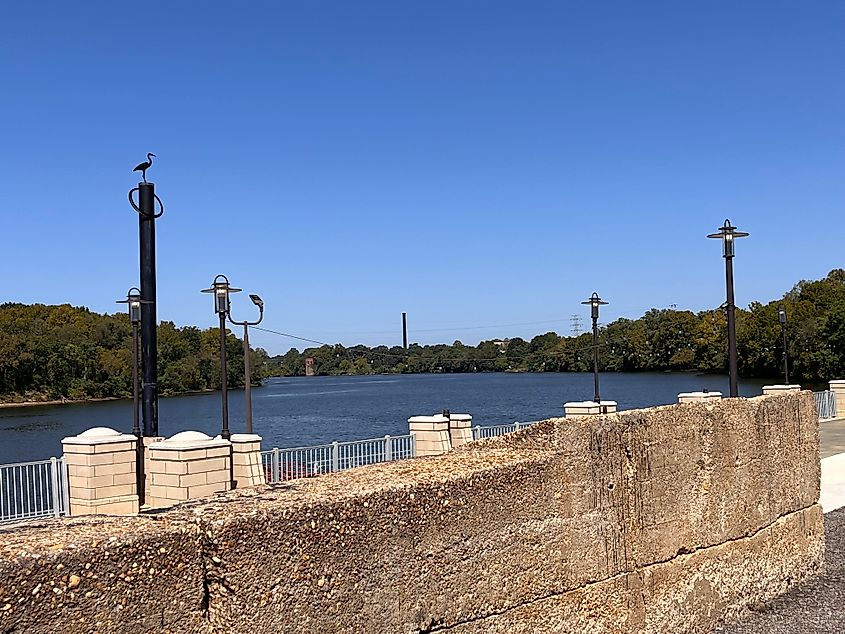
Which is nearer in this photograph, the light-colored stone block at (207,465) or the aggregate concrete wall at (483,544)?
the aggregate concrete wall at (483,544)

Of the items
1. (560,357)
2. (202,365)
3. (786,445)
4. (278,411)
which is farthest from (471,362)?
(786,445)

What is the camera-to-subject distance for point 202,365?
111 meters

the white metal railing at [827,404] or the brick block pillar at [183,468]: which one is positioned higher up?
the brick block pillar at [183,468]

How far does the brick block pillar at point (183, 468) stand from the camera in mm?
11742

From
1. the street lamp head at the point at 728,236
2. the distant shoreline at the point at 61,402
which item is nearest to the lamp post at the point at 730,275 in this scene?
the street lamp head at the point at 728,236

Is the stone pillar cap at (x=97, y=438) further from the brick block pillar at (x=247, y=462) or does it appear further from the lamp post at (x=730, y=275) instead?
the lamp post at (x=730, y=275)

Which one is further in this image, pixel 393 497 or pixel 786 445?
pixel 786 445

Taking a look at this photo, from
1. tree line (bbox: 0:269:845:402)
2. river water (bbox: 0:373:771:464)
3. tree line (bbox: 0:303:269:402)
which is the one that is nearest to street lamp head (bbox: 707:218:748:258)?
river water (bbox: 0:373:771:464)

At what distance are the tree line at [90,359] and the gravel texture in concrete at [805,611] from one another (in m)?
76.2

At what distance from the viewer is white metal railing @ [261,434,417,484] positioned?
15.4 metres

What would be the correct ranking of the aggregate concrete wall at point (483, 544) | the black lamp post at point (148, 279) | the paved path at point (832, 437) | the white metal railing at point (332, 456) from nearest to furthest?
the aggregate concrete wall at point (483, 544) → the black lamp post at point (148, 279) → the white metal railing at point (332, 456) → the paved path at point (832, 437)

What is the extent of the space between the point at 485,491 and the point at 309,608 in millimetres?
1339

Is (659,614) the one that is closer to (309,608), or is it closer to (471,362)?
(309,608)

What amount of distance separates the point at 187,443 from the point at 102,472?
1.15 m
